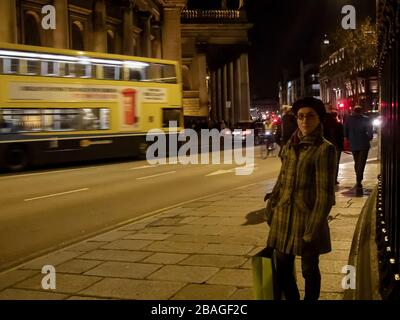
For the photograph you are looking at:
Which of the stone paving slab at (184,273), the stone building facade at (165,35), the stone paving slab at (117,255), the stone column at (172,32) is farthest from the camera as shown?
the stone column at (172,32)

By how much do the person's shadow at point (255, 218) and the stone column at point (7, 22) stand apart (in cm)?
2147

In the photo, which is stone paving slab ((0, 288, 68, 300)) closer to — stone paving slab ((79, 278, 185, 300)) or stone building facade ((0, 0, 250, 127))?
stone paving slab ((79, 278, 185, 300))

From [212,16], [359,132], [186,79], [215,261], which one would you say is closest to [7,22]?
[359,132]

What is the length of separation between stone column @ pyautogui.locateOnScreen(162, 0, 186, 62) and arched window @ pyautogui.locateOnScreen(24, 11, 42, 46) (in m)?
19.5

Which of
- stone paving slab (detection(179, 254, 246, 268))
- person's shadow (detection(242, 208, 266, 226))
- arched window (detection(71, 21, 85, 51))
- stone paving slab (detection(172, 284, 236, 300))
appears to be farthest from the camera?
arched window (detection(71, 21, 85, 51))

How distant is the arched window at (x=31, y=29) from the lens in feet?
111

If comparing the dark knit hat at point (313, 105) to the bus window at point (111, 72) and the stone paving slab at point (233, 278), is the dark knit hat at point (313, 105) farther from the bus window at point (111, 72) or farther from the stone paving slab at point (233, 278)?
the bus window at point (111, 72)

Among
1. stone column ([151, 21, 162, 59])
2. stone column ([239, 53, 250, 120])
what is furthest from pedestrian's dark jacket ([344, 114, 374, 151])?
stone column ([239, 53, 250, 120])

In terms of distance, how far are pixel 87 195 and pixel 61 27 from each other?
22.3 meters

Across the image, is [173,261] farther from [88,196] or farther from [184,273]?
[88,196]

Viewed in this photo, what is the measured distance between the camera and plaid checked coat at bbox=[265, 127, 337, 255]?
4.09 metres

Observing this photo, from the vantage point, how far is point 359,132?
485 inches

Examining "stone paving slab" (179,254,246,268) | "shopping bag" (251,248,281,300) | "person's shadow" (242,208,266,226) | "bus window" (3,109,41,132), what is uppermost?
"bus window" (3,109,41,132)

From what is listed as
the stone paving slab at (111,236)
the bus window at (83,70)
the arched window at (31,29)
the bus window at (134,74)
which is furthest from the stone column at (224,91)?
the stone paving slab at (111,236)
